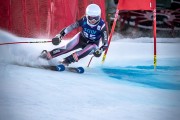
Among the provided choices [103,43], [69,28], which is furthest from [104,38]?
[69,28]

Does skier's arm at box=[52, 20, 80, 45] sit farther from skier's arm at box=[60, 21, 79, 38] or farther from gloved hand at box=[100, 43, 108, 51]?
gloved hand at box=[100, 43, 108, 51]

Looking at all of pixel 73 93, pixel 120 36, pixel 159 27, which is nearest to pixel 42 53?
pixel 73 93

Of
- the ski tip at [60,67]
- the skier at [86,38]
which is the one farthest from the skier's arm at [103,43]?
the ski tip at [60,67]

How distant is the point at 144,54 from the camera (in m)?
1.37

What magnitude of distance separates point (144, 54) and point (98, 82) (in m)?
0.19

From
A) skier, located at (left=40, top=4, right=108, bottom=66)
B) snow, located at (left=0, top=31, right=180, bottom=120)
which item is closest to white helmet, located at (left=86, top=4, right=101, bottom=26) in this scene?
skier, located at (left=40, top=4, right=108, bottom=66)

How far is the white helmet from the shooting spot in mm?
1308

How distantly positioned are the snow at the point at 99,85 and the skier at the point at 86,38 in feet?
0.08

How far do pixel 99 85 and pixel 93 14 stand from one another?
0.24m

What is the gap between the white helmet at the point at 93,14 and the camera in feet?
4.29

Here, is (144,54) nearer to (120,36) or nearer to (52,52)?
(120,36)

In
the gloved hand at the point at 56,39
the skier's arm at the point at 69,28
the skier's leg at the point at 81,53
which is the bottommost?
the skier's leg at the point at 81,53

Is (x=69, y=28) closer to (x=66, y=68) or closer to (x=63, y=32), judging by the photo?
(x=63, y=32)

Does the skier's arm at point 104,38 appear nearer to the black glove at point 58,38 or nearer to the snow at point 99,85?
the snow at point 99,85
